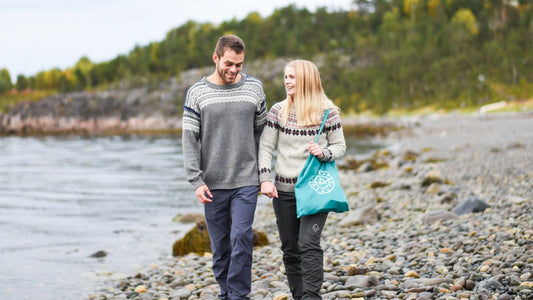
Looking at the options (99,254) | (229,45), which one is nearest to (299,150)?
(229,45)

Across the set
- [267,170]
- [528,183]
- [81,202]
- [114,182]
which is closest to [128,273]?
[267,170]

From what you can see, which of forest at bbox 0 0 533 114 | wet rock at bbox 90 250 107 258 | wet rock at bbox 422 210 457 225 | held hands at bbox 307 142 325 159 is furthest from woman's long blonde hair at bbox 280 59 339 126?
forest at bbox 0 0 533 114

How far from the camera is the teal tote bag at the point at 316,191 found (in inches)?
178

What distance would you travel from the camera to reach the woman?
4621mm

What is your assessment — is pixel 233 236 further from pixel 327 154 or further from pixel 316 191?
pixel 327 154

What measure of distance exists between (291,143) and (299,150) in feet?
0.35

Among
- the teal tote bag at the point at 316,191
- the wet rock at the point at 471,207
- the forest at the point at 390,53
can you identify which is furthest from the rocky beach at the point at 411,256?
the forest at the point at 390,53

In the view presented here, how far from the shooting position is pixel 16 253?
11.3 metres

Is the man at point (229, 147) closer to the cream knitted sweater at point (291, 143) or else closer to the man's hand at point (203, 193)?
the man's hand at point (203, 193)

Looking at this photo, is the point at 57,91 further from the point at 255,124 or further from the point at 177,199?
the point at 255,124

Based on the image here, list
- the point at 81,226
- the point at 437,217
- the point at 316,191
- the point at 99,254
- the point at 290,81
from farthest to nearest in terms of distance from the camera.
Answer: the point at 81,226 < the point at 99,254 < the point at 437,217 < the point at 290,81 < the point at 316,191

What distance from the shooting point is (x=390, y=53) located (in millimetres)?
118250

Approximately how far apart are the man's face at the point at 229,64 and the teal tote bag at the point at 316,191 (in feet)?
3.06

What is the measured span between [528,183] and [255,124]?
9.50 m
